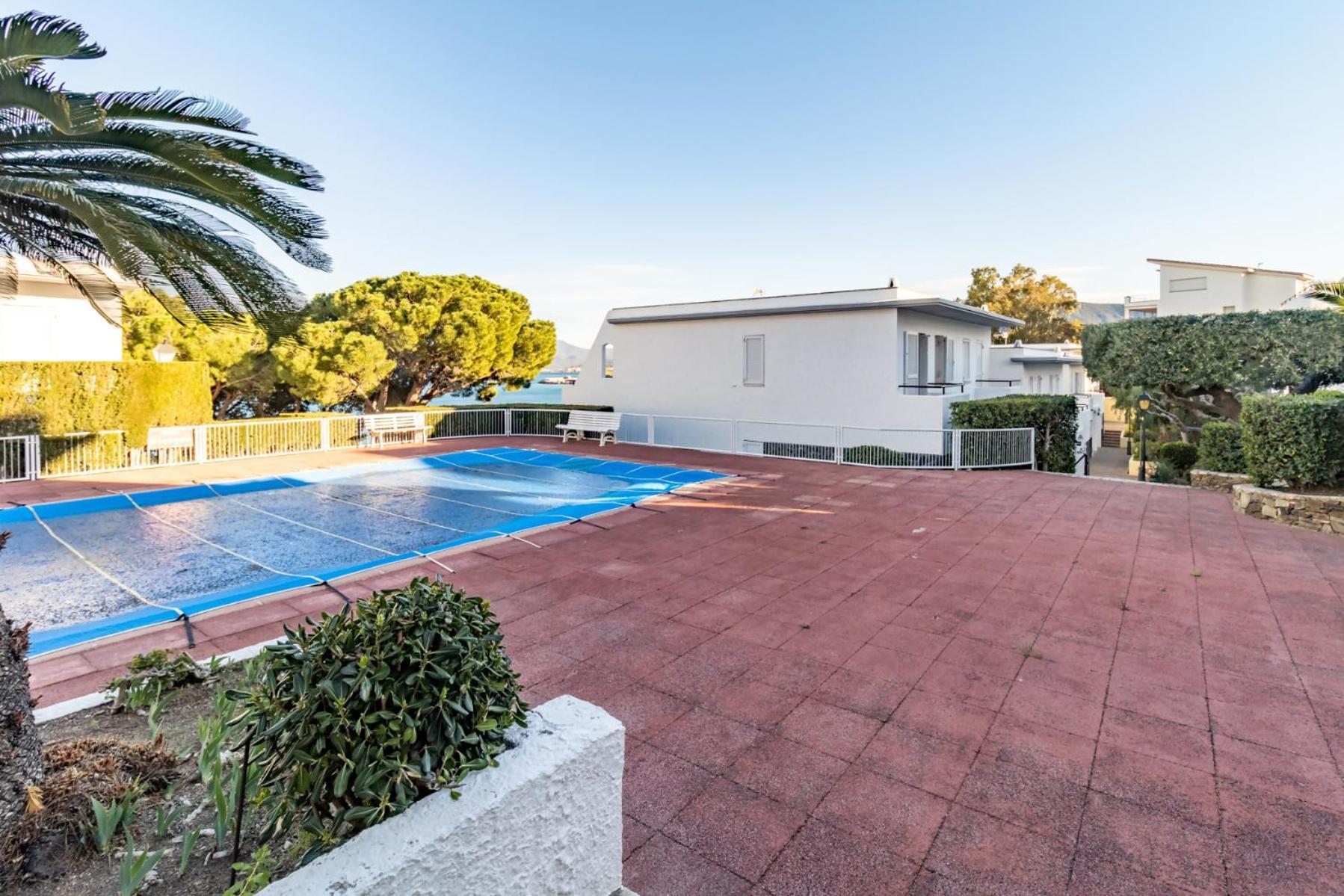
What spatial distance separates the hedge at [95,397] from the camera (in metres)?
11.8

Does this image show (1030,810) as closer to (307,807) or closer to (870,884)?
(870,884)

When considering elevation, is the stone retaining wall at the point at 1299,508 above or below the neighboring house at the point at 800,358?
below

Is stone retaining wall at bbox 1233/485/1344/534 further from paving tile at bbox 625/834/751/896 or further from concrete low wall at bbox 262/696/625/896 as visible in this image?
concrete low wall at bbox 262/696/625/896

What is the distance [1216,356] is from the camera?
54.1ft

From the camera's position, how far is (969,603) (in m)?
5.62

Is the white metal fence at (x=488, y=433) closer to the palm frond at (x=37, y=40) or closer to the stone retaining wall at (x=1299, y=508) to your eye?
the stone retaining wall at (x=1299, y=508)

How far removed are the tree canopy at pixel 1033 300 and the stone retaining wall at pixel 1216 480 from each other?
30.6 metres

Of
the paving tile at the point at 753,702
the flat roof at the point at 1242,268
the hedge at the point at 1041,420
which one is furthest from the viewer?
the flat roof at the point at 1242,268

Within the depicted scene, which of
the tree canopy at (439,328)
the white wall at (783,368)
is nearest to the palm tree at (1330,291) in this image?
the white wall at (783,368)

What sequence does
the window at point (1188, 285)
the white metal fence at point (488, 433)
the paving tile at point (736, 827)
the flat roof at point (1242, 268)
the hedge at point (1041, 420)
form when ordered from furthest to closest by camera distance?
the window at point (1188, 285), the flat roof at point (1242, 268), the hedge at point (1041, 420), the white metal fence at point (488, 433), the paving tile at point (736, 827)

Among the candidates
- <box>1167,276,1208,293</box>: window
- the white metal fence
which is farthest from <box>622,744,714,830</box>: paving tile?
<box>1167,276,1208,293</box>: window

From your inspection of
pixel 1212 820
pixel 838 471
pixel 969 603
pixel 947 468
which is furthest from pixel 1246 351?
pixel 1212 820

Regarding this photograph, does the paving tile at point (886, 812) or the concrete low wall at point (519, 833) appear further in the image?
the paving tile at point (886, 812)

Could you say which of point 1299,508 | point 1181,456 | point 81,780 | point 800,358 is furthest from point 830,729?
point 1181,456
